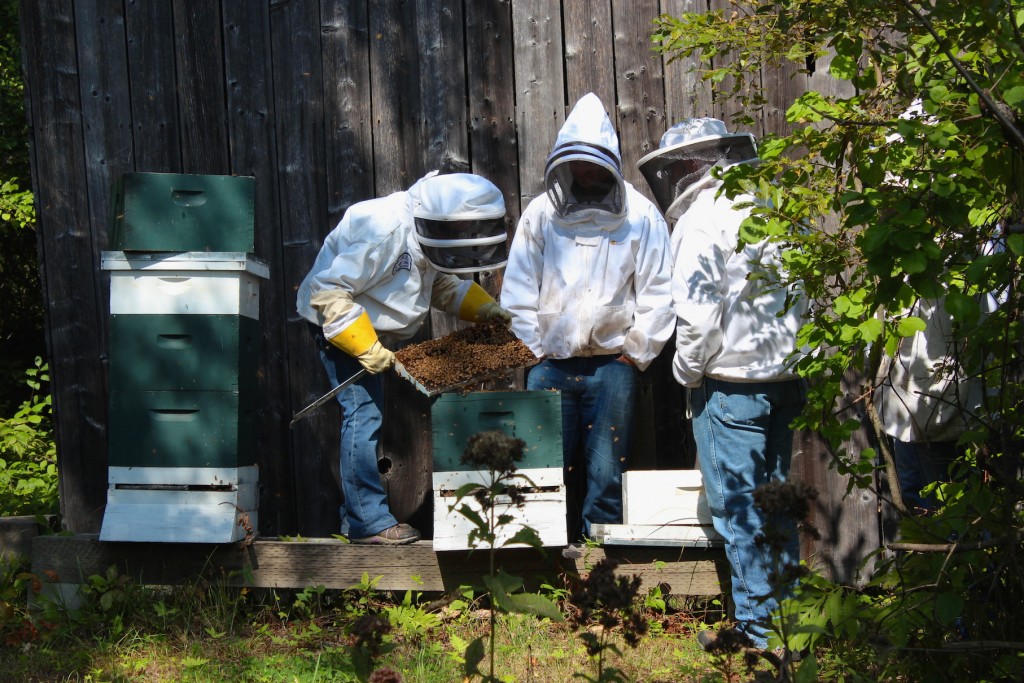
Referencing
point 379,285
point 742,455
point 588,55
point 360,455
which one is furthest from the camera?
point 588,55

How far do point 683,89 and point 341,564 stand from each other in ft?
10.1

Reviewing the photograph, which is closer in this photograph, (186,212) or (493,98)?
(186,212)

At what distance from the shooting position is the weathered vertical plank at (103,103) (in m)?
5.62

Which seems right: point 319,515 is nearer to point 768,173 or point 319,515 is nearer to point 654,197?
point 654,197

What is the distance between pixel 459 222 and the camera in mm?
4676

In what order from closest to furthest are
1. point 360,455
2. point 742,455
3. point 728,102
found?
1. point 742,455
2. point 360,455
3. point 728,102

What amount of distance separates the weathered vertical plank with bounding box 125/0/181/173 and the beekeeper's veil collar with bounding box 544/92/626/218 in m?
2.21

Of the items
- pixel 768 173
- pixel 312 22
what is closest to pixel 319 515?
pixel 312 22

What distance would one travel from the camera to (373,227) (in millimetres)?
4840

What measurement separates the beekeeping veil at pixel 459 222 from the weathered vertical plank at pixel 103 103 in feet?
6.44

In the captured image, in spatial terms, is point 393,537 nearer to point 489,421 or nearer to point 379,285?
point 489,421

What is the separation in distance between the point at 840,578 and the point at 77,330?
4.35m

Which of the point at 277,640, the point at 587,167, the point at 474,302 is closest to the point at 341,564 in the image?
the point at 277,640

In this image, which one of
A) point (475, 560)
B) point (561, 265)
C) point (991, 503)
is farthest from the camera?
point (561, 265)
